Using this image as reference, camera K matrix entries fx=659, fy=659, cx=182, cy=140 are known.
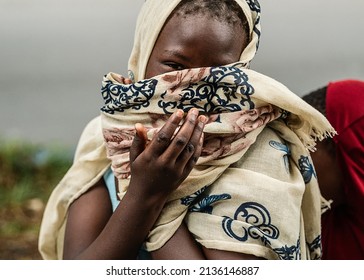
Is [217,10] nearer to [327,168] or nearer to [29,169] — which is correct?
[327,168]

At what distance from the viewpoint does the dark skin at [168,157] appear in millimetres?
1244

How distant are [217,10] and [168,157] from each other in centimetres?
34

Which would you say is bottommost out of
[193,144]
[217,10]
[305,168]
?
[305,168]

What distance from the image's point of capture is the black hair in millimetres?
1353

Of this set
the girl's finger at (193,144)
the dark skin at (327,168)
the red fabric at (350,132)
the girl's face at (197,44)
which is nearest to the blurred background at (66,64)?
the red fabric at (350,132)

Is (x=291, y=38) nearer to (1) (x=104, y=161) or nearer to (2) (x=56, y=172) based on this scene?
(1) (x=104, y=161)

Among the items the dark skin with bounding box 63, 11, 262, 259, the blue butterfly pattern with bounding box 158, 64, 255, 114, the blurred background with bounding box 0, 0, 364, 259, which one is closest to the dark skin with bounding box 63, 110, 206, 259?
the dark skin with bounding box 63, 11, 262, 259

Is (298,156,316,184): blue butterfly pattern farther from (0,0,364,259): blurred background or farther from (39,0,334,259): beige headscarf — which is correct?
(0,0,364,259): blurred background

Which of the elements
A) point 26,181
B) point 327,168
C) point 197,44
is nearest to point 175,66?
point 197,44

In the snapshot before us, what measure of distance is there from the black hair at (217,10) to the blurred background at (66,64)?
0.51m

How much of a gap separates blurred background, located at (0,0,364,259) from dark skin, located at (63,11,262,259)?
0.59 m

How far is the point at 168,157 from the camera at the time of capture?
1239 mm

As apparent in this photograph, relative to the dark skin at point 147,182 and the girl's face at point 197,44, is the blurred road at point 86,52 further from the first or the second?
the dark skin at point 147,182
